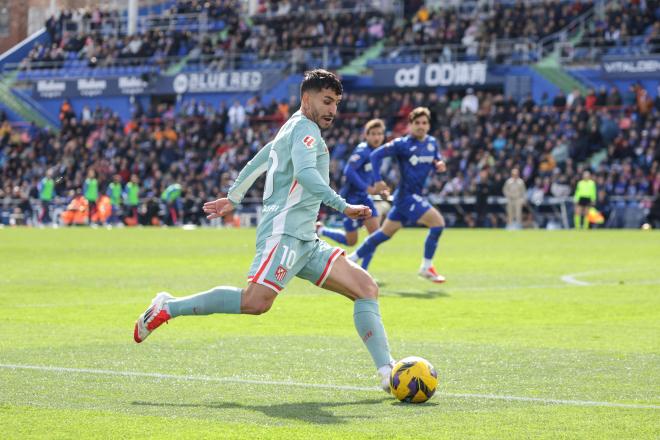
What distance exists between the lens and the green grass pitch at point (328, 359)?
6664 mm

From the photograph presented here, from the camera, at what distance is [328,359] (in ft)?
30.9

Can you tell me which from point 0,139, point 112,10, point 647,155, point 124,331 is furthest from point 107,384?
point 112,10

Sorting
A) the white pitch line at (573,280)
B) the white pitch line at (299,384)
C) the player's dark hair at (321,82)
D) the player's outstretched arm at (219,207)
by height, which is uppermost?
the player's dark hair at (321,82)

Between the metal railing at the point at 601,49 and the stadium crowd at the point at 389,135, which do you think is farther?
the metal railing at the point at 601,49

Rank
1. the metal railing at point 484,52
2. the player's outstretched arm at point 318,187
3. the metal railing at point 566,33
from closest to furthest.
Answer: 1. the player's outstretched arm at point 318,187
2. the metal railing at point 566,33
3. the metal railing at point 484,52

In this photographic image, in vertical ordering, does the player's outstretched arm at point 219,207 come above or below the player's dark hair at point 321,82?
below

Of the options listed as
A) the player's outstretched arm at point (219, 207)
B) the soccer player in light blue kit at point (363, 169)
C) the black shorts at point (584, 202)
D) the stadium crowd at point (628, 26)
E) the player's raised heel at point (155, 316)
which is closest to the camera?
the player's raised heel at point (155, 316)

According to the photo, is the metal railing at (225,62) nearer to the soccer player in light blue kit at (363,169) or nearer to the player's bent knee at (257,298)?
the soccer player in light blue kit at (363,169)

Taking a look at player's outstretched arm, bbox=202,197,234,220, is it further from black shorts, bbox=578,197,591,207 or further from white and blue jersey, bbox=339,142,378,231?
black shorts, bbox=578,197,591,207

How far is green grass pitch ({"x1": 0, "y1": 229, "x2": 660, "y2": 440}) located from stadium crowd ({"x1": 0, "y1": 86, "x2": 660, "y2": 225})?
18693 mm

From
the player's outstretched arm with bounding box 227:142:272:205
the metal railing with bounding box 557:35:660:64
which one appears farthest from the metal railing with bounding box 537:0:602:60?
the player's outstretched arm with bounding box 227:142:272:205

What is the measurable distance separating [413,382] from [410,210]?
9.62 m

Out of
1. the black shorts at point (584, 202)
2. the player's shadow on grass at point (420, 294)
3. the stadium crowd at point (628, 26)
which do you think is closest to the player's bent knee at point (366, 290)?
the player's shadow on grass at point (420, 294)

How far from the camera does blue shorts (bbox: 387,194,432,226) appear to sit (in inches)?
666
